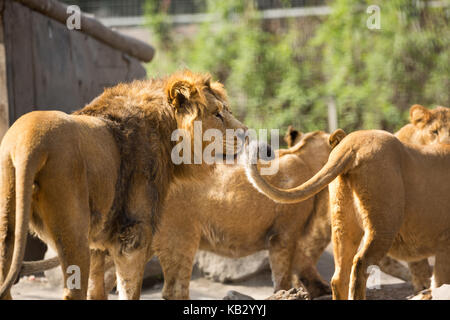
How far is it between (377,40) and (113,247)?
10.0 meters

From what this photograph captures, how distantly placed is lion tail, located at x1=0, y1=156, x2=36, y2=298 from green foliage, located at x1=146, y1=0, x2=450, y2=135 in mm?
9819

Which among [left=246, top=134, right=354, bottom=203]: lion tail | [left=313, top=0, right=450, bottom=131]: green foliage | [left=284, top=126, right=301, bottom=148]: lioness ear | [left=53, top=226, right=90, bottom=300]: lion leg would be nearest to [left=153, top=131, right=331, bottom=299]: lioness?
[left=284, top=126, right=301, bottom=148]: lioness ear

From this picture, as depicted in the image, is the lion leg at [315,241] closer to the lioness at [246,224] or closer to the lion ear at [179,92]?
the lioness at [246,224]

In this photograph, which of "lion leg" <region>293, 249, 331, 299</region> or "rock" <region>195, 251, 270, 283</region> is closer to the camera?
"lion leg" <region>293, 249, 331, 299</region>

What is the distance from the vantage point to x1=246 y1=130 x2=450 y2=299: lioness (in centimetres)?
392

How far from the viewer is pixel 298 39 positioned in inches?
534

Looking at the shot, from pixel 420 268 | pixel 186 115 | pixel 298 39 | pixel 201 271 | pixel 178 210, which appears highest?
pixel 298 39

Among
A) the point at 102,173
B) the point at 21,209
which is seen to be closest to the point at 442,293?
the point at 102,173

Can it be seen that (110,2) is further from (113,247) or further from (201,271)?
(113,247)

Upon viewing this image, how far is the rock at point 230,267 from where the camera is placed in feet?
22.4

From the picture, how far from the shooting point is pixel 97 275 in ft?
14.5

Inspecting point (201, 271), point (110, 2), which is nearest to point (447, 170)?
point (201, 271)

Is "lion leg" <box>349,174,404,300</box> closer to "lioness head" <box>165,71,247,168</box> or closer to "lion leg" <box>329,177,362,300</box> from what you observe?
"lion leg" <box>329,177,362,300</box>

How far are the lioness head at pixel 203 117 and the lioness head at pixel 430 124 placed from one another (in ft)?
5.81
